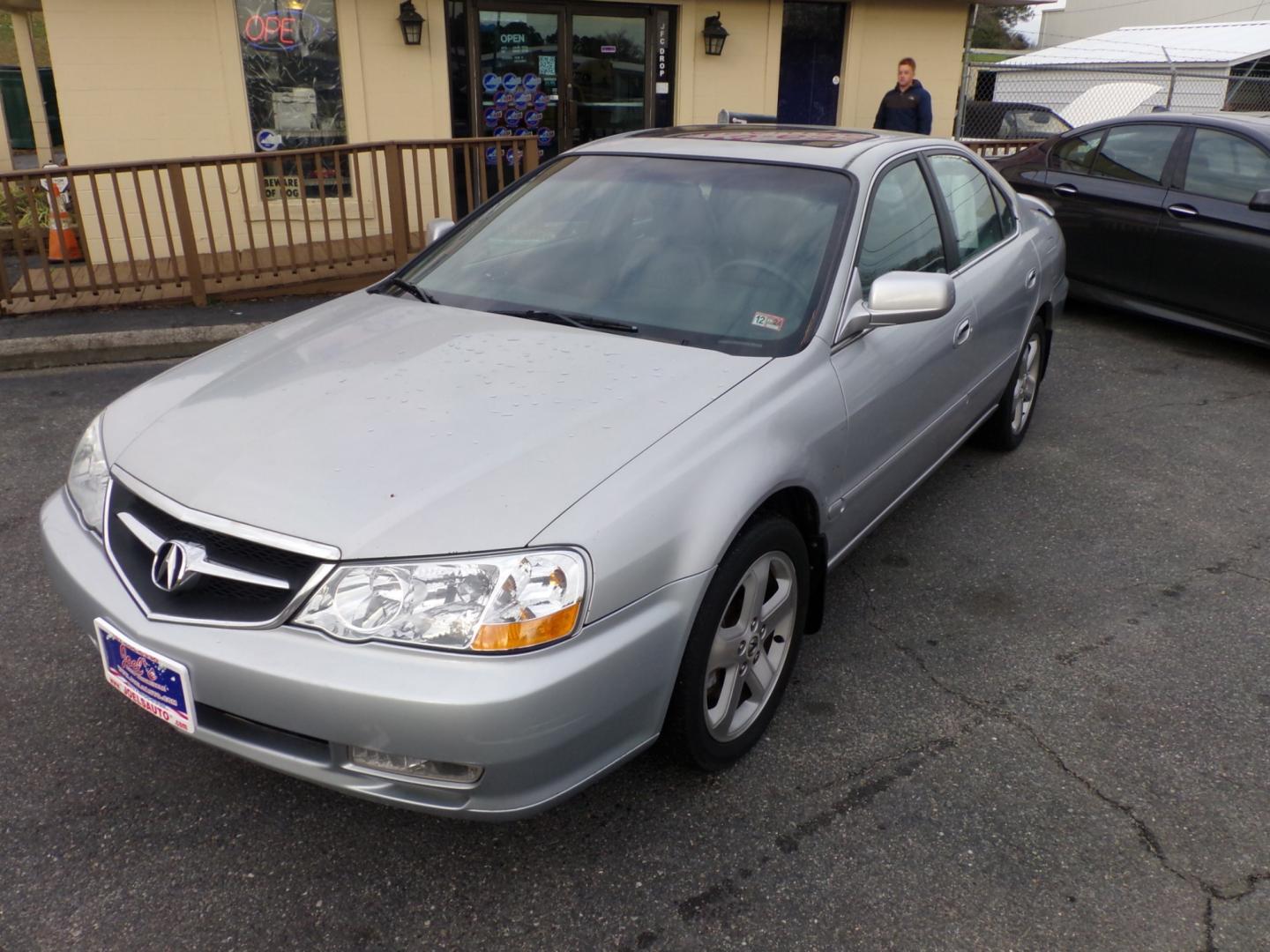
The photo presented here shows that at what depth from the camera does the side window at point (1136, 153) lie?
23.0 ft

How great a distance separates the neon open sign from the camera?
28.1 ft

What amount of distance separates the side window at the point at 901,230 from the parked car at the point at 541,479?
0.02 m

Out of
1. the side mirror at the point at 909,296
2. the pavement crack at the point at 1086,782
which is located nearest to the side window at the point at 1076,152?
the pavement crack at the point at 1086,782

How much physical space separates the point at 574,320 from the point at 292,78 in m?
7.08

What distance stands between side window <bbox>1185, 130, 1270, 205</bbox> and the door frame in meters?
5.29

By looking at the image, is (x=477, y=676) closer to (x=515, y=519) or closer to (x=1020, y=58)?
(x=515, y=519)

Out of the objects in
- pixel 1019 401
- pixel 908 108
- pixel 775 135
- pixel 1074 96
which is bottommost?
pixel 1019 401

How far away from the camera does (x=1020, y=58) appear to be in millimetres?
32812

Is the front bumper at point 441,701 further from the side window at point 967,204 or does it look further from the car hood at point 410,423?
the side window at point 967,204

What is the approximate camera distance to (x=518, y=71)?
32.1 ft

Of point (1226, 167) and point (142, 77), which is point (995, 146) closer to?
point (1226, 167)

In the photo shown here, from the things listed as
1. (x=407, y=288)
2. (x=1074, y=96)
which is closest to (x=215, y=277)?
(x=407, y=288)

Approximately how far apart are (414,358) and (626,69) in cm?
825

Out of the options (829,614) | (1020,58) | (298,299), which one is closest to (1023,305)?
(829,614)
